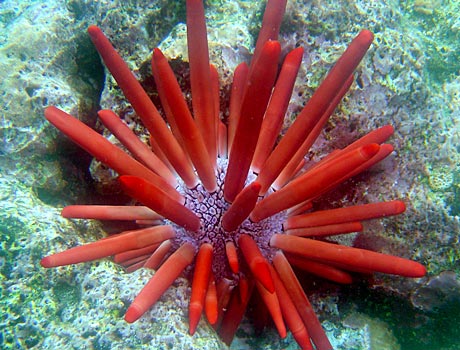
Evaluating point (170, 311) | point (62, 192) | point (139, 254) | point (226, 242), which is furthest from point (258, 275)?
point (62, 192)

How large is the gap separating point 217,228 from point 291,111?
1.24 metres

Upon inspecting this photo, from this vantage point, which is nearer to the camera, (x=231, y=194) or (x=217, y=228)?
(x=231, y=194)

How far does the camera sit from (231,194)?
2.09 meters

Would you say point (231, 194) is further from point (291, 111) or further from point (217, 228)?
point (291, 111)

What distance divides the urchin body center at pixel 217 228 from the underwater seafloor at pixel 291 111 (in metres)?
0.29

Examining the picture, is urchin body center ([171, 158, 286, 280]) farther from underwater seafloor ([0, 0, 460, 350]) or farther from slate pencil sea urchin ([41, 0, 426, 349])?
underwater seafloor ([0, 0, 460, 350])

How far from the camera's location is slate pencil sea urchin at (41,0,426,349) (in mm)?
1752

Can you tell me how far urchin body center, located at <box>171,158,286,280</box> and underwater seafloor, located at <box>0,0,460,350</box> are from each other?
290 millimetres

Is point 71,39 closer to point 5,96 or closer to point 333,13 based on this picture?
point 5,96

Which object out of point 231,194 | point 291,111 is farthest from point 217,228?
point 291,111

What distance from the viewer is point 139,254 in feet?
8.39

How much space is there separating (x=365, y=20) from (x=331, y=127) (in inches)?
37.4

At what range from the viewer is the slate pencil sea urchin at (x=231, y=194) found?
175cm

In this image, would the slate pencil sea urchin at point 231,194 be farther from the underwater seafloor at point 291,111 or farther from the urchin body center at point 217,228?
the underwater seafloor at point 291,111
